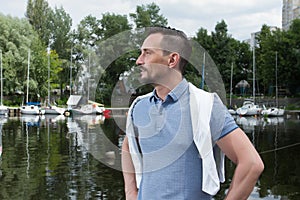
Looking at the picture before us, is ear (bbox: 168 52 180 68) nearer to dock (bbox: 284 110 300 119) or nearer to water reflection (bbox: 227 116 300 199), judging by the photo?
water reflection (bbox: 227 116 300 199)

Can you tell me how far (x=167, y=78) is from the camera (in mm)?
1826

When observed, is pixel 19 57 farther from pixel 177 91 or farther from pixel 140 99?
pixel 177 91

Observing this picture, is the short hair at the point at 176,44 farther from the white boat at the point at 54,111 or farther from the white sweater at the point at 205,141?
the white boat at the point at 54,111

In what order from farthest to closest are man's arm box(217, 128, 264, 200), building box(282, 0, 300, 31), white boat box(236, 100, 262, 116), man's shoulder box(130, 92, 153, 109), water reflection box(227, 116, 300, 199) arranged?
1. building box(282, 0, 300, 31)
2. white boat box(236, 100, 262, 116)
3. water reflection box(227, 116, 300, 199)
4. man's shoulder box(130, 92, 153, 109)
5. man's arm box(217, 128, 264, 200)

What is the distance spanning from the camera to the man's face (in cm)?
180

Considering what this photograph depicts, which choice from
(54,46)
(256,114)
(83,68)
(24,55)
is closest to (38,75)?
Answer: (24,55)

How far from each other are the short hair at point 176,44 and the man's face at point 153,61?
21mm

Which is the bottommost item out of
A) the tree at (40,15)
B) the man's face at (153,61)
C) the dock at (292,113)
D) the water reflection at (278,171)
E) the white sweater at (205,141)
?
the water reflection at (278,171)

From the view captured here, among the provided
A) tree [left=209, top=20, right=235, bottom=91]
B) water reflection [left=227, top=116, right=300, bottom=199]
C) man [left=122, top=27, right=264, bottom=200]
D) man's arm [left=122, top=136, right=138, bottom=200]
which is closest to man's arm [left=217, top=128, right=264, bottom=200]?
man [left=122, top=27, right=264, bottom=200]

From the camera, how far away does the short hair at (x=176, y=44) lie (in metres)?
1.80

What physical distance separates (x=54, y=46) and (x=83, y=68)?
56851 millimetres

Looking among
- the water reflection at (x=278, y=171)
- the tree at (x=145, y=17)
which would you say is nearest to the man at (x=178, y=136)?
the water reflection at (x=278, y=171)

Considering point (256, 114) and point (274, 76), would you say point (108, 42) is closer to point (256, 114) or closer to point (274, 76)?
point (256, 114)

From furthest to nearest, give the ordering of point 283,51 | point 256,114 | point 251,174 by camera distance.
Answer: point 283,51, point 256,114, point 251,174
